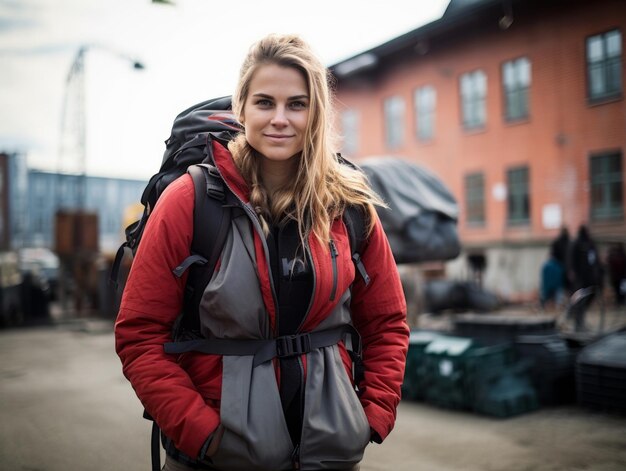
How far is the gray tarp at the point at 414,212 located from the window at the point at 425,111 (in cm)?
1889

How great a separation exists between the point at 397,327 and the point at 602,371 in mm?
4960

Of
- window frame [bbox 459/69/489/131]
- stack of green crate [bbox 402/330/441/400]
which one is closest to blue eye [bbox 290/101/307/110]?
stack of green crate [bbox 402/330/441/400]

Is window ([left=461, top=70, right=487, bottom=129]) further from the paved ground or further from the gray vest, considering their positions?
the gray vest

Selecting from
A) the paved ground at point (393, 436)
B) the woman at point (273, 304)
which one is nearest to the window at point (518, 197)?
the paved ground at point (393, 436)

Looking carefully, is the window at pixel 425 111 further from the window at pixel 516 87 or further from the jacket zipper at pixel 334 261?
the jacket zipper at pixel 334 261

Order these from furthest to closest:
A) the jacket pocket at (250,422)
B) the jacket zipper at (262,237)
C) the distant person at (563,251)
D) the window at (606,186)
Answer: the window at (606,186), the distant person at (563,251), the jacket zipper at (262,237), the jacket pocket at (250,422)

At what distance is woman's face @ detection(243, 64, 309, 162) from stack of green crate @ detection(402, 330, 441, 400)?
5294 millimetres

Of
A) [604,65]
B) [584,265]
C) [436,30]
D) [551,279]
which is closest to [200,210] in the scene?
[584,265]

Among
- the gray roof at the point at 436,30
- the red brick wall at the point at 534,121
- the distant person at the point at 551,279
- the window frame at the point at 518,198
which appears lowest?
the distant person at the point at 551,279

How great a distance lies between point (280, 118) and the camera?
1999 mm

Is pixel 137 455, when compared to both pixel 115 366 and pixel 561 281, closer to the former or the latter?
pixel 115 366

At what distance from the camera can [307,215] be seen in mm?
2014

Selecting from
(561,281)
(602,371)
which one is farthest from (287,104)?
(561,281)

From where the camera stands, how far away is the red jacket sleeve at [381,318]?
6.91 feet
